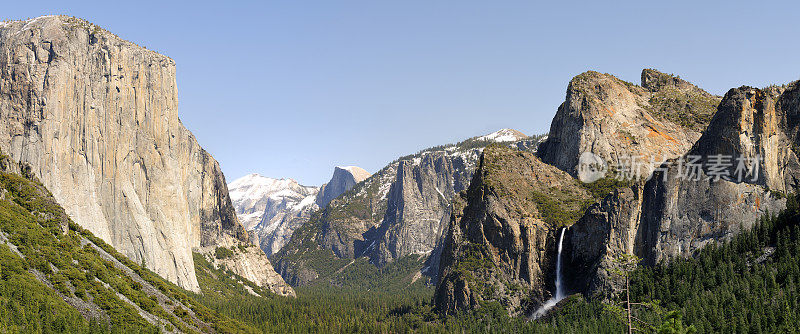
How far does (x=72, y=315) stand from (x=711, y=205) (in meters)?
139

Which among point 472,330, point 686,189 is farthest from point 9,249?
point 686,189

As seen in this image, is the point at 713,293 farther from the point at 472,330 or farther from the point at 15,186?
the point at 15,186

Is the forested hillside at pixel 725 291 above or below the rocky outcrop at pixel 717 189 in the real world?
below

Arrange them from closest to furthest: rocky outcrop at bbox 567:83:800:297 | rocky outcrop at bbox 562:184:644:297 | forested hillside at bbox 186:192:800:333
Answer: forested hillside at bbox 186:192:800:333
rocky outcrop at bbox 567:83:800:297
rocky outcrop at bbox 562:184:644:297

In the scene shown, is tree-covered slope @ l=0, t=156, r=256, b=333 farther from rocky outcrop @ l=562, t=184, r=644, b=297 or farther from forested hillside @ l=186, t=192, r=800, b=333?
rocky outcrop @ l=562, t=184, r=644, b=297

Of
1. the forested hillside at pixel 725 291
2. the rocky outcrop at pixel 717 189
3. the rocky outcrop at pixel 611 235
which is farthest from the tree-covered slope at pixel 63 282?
the rocky outcrop at pixel 717 189

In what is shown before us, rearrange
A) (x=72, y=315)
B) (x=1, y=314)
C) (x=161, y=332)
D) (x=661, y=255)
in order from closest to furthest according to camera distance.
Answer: (x=1, y=314)
(x=72, y=315)
(x=161, y=332)
(x=661, y=255)

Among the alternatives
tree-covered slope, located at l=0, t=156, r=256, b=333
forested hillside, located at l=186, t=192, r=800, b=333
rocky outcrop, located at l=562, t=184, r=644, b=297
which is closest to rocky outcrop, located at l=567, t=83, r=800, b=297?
rocky outcrop, located at l=562, t=184, r=644, b=297

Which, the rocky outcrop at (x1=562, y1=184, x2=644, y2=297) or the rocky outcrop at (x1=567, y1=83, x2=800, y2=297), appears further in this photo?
the rocky outcrop at (x1=562, y1=184, x2=644, y2=297)

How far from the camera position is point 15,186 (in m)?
135

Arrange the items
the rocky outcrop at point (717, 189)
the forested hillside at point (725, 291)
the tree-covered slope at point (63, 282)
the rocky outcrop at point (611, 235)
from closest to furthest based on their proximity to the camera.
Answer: the tree-covered slope at point (63, 282) < the forested hillside at point (725, 291) < the rocky outcrop at point (717, 189) < the rocky outcrop at point (611, 235)

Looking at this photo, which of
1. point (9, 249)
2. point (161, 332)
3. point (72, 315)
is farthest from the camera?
point (161, 332)

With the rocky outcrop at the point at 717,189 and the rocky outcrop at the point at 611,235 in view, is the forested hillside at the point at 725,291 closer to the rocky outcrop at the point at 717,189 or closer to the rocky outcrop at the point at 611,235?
the rocky outcrop at the point at 717,189

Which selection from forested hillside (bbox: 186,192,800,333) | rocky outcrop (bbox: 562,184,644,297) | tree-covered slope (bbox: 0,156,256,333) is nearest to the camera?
tree-covered slope (bbox: 0,156,256,333)
